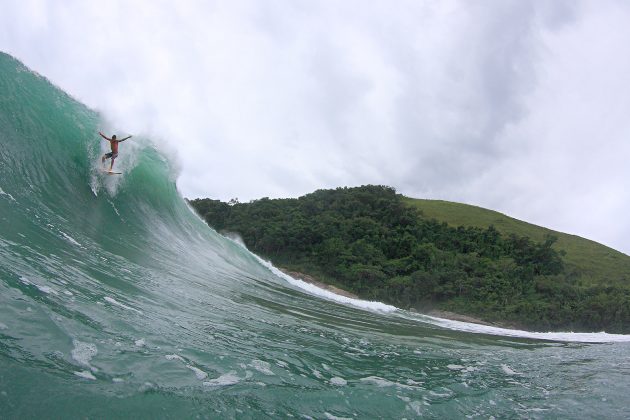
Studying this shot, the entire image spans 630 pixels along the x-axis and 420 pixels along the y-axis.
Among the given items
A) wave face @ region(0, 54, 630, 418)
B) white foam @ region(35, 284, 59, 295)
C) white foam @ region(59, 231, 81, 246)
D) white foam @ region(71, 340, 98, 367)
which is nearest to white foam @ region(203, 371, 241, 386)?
wave face @ region(0, 54, 630, 418)

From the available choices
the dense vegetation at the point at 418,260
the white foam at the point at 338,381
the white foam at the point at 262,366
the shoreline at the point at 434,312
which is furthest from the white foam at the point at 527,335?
the dense vegetation at the point at 418,260

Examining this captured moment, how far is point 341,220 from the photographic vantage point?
55.5 meters

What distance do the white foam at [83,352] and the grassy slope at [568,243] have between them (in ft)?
165

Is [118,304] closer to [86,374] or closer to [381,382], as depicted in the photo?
[86,374]

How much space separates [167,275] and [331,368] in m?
6.10

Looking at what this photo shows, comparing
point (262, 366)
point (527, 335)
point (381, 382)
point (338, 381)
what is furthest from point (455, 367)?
point (527, 335)

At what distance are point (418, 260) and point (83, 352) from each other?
44.1 meters

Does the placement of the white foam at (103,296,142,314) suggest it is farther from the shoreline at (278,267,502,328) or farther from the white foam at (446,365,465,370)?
the shoreline at (278,267,502,328)

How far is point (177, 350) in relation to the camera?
5484mm

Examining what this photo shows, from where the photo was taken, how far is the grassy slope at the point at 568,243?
5334 cm

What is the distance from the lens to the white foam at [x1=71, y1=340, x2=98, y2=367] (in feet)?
14.5

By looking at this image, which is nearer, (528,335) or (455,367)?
(455,367)

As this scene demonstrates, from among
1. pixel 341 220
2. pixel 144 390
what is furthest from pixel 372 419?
pixel 341 220

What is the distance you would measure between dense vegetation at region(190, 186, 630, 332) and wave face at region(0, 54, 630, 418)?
86.8 feet
